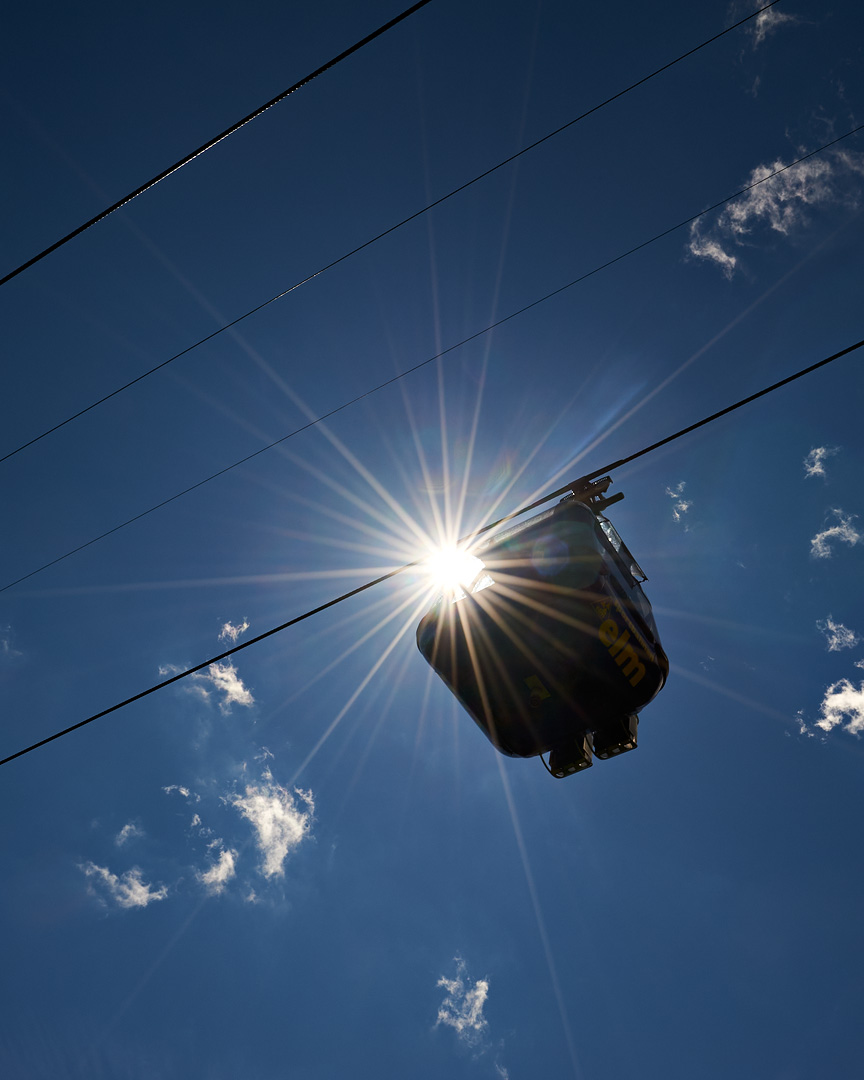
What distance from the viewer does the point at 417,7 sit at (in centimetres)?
447

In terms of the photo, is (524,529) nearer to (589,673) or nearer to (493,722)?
(589,673)

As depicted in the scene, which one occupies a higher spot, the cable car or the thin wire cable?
the thin wire cable

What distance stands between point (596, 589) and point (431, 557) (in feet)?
6.02

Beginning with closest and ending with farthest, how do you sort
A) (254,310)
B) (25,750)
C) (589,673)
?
1. (589,673)
2. (25,750)
3. (254,310)

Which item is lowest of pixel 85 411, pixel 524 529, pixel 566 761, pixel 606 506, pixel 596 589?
pixel 566 761

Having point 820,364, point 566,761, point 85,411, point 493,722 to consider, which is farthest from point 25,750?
point 820,364

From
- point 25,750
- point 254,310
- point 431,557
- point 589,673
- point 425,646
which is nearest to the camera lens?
point 589,673

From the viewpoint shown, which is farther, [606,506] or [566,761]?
[606,506]

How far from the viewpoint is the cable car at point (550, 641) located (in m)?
4.22

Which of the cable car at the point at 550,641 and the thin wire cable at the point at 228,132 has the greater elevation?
the thin wire cable at the point at 228,132

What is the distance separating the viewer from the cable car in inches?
166

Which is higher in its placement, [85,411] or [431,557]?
[85,411]

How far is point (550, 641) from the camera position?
4.21 meters

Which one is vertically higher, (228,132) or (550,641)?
(228,132)
